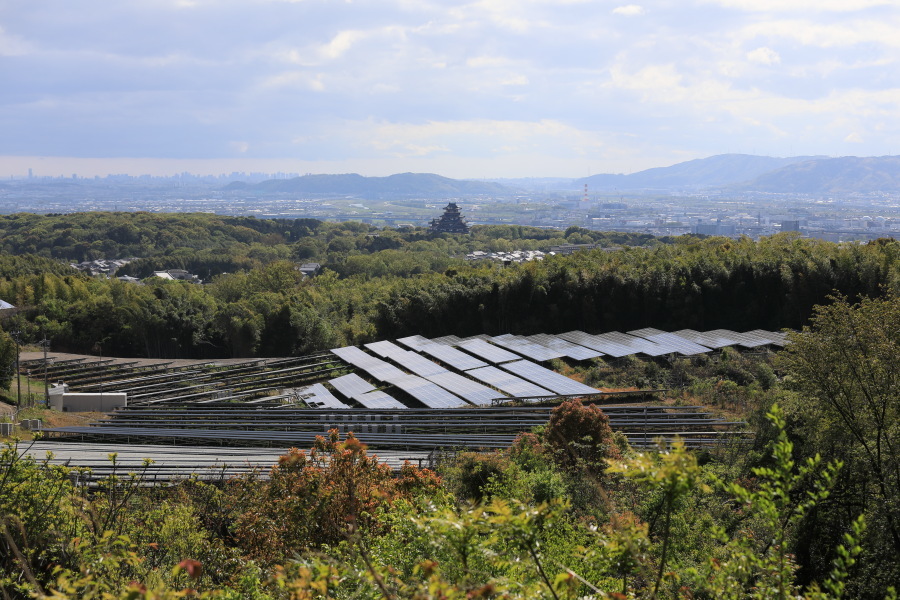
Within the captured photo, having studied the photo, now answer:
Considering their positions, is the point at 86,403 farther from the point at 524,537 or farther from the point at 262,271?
the point at 524,537

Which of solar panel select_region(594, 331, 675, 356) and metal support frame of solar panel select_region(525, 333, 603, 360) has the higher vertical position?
solar panel select_region(594, 331, 675, 356)

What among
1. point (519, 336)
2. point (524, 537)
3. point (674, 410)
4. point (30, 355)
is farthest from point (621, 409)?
point (30, 355)

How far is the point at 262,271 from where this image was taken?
1522 inches

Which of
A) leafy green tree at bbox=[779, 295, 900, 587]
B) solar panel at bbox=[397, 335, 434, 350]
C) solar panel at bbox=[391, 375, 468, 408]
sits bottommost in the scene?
solar panel at bbox=[391, 375, 468, 408]

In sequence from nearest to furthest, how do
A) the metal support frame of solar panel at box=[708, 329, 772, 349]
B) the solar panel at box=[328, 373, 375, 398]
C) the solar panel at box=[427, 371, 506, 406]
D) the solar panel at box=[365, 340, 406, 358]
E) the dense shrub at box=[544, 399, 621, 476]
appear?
the dense shrub at box=[544, 399, 621, 476], the solar panel at box=[427, 371, 506, 406], the solar panel at box=[328, 373, 375, 398], the metal support frame of solar panel at box=[708, 329, 772, 349], the solar panel at box=[365, 340, 406, 358]

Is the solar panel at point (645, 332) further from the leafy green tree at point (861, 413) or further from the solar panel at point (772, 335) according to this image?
the leafy green tree at point (861, 413)

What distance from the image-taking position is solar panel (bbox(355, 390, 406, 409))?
18.8 m

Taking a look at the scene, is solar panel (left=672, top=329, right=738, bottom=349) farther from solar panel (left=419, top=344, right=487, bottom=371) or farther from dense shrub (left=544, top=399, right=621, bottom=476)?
dense shrub (left=544, top=399, right=621, bottom=476)

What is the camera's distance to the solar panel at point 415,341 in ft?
82.7

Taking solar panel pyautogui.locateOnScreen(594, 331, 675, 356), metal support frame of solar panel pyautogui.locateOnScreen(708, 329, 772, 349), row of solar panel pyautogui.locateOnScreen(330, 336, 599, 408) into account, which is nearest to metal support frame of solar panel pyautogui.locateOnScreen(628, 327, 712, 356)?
solar panel pyautogui.locateOnScreen(594, 331, 675, 356)

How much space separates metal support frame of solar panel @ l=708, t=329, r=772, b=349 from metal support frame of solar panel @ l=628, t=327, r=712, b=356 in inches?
61.9

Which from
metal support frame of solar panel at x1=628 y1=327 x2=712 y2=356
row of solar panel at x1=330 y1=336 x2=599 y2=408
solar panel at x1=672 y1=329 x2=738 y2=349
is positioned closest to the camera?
row of solar panel at x1=330 y1=336 x2=599 y2=408

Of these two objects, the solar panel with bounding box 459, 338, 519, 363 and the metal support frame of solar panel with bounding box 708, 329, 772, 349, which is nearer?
the solar panel with bounding box 459, 338, 519, 363

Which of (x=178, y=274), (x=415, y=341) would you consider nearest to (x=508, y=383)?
(x=415, y=341)
